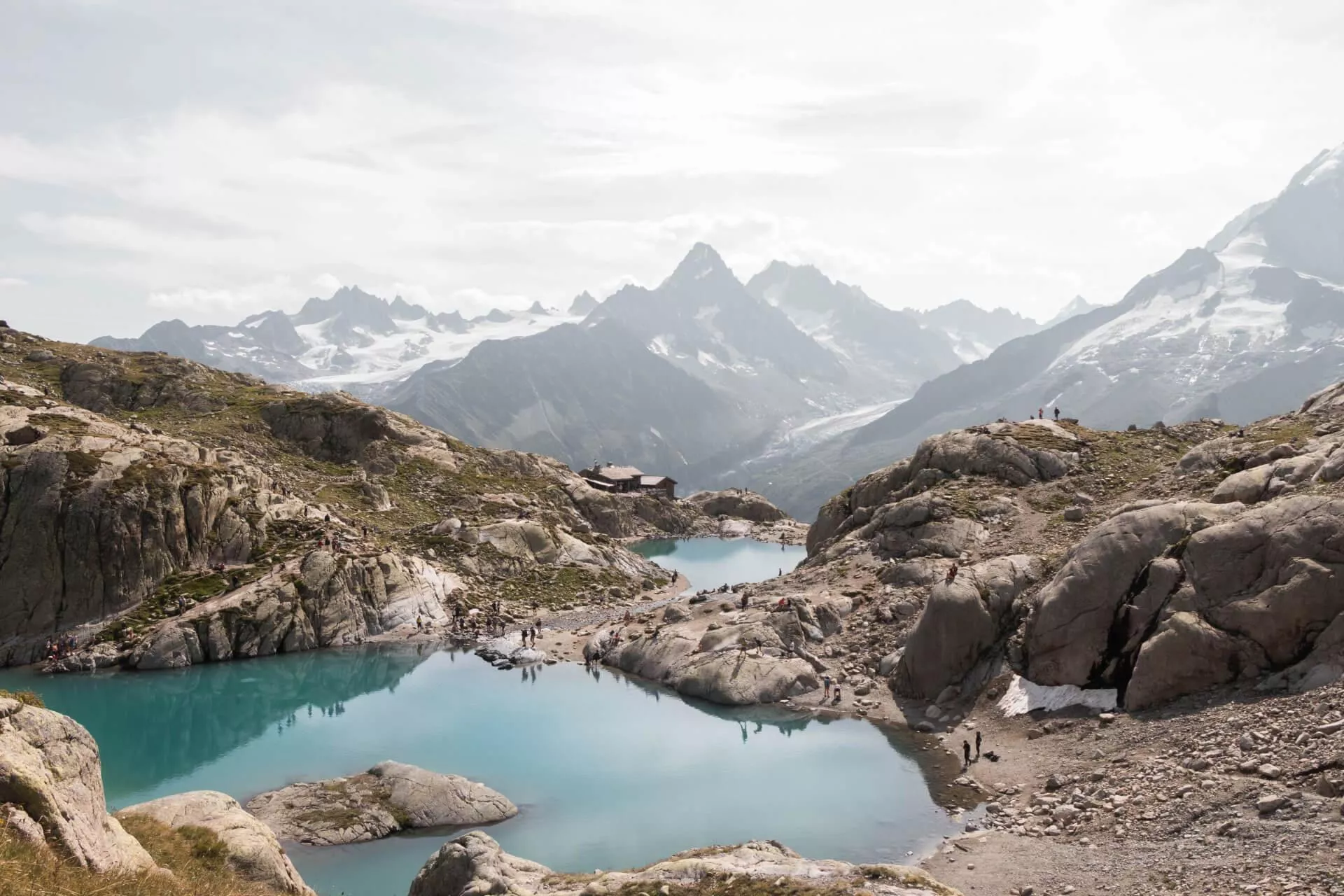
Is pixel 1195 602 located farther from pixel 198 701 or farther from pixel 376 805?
pixel 198 701

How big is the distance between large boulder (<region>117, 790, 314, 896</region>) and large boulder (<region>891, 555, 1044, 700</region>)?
43.4 metres

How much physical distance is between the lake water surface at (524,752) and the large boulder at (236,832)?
10.1 metres

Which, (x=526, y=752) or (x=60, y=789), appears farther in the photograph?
(x=526, y=752)

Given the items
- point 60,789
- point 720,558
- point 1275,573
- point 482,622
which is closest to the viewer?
point 60,789

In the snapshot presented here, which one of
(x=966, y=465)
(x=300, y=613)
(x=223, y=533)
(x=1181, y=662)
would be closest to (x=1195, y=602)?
(x=1181, y=662)

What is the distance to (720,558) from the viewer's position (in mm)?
157125

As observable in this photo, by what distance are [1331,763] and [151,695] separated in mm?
76761

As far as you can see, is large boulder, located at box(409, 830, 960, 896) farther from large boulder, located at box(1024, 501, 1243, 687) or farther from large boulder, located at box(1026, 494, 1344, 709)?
large boulder, located at box(1024, 501, 1243, 687)

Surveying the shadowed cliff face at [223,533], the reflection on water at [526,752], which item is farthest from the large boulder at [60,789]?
the shadowed cliff face at [223,533]

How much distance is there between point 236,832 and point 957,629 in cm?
4605

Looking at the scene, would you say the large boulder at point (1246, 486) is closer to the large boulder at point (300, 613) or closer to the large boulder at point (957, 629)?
the large boulder at point (957, 629)

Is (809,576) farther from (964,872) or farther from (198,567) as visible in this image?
(198,567)

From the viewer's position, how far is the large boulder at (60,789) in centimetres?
1947

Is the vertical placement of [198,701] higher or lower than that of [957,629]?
lower
